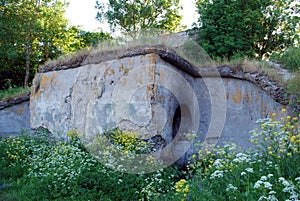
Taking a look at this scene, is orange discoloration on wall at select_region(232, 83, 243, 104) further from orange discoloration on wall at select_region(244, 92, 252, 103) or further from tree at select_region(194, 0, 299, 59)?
tree at select_region(194, 0, 299, 59)

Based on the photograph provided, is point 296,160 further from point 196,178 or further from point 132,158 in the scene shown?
point 132,158

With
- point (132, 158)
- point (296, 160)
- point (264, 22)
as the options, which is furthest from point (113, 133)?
point (264, 22)

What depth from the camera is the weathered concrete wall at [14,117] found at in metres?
9.81

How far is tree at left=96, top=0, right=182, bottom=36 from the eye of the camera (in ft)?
69.5

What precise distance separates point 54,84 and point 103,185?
4522mm

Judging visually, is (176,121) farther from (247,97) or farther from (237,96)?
(247,97)

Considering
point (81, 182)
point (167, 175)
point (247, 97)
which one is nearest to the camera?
point (81, 182)

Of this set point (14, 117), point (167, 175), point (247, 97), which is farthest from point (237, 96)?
point (14, 117)

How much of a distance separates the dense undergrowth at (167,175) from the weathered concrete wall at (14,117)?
8.72 ft

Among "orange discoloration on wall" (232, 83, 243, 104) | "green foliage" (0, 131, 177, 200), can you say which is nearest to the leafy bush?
"orange discoloration on wall" (232, 83, 243, 104)

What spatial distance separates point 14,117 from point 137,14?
13644mm

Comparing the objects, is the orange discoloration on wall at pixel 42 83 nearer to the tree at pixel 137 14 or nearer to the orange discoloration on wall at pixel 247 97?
the orange discoloration on wall at pixel 247 97

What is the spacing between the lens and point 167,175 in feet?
17.9

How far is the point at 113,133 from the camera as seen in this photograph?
638cm
